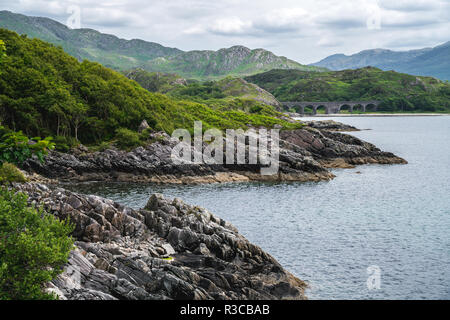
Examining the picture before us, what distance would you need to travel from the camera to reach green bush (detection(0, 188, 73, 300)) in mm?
25130

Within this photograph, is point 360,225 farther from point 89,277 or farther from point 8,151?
point 8,151

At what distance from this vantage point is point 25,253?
2573cm

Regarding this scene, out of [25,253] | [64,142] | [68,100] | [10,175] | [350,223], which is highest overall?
[68,100]

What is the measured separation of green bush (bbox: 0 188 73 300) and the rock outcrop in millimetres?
1544

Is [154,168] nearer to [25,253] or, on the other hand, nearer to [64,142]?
[64,142]

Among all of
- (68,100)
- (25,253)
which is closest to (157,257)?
(25,253)

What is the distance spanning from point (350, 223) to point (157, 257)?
31.5 m

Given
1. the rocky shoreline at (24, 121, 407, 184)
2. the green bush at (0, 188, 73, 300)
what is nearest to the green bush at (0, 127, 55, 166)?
the green bush at (0, 188, 73, 300)

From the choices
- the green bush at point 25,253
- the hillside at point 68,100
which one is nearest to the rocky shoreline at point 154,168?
the hillside at point 68,100

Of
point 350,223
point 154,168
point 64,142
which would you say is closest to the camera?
point 350,223
